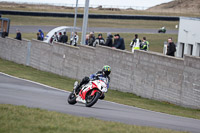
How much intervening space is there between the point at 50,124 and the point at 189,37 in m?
26.5

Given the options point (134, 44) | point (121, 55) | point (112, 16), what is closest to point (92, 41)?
point (134, 44)

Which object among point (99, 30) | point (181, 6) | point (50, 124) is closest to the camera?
point (50, 124)

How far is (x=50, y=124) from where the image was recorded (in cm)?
945

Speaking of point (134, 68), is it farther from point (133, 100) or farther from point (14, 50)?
point (14, 50)

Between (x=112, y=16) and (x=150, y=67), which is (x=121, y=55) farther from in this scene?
(x=112, y=16)

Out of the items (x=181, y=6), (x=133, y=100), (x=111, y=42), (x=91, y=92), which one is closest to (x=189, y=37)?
(x=111, y=42)

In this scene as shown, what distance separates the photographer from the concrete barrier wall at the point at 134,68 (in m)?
18.9

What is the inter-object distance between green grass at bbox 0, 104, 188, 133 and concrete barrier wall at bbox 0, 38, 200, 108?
8879 millimetres

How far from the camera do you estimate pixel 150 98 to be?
21.2 meters

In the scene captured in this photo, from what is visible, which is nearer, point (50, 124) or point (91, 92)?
point (50, 124)

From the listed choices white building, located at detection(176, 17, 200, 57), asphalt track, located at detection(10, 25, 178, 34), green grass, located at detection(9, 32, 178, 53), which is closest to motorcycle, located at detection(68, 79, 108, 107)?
white building, located at detection(176, 17, 200, 57)

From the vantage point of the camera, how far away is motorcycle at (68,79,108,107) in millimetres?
13523

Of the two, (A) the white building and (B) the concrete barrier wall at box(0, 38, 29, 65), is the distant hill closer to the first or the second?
(A) the white building

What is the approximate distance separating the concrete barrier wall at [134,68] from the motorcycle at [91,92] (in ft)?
19.1
